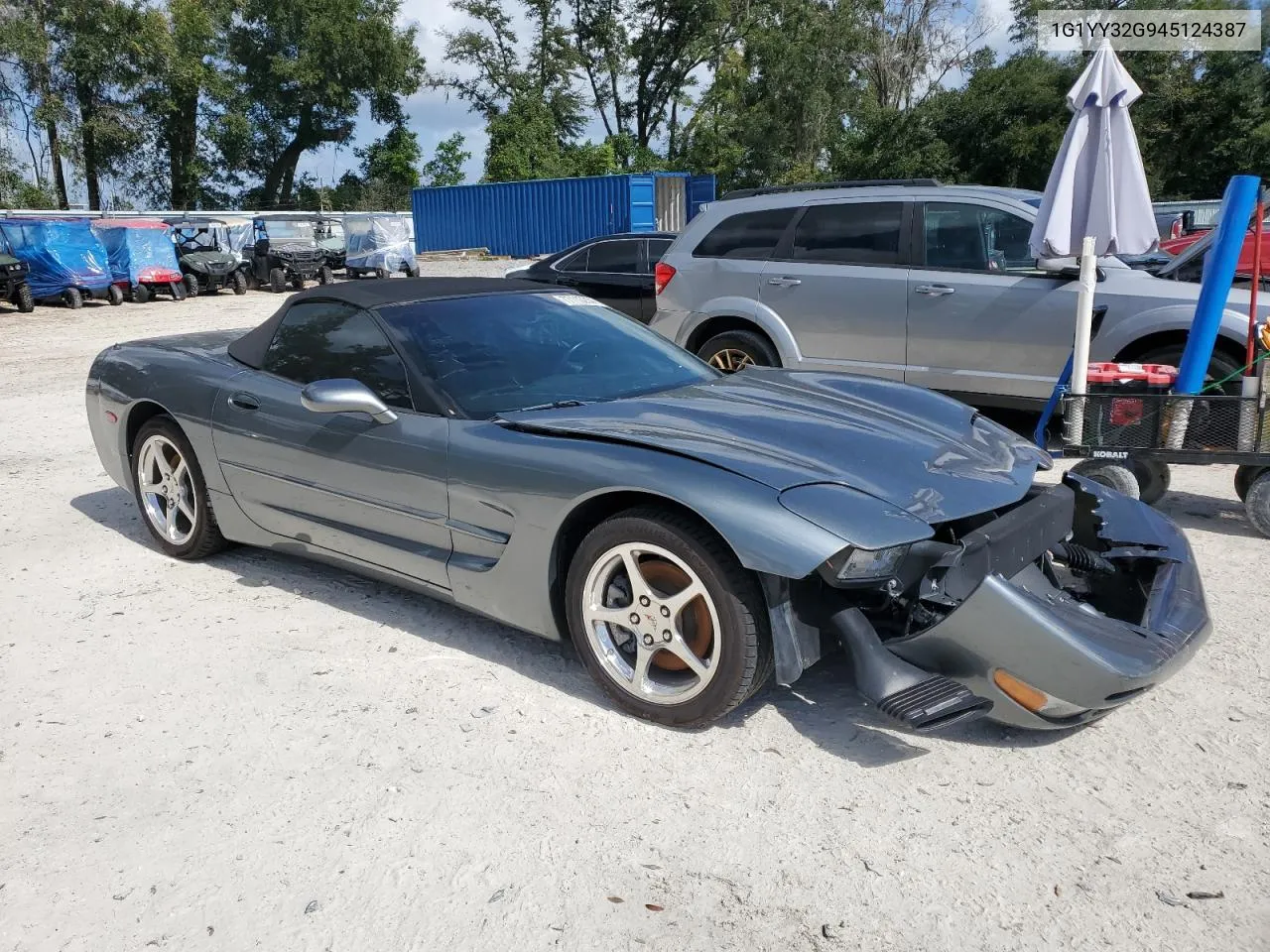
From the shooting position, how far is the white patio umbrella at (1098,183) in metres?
5.77

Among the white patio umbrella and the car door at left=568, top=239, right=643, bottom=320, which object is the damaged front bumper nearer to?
the white patio umbrella

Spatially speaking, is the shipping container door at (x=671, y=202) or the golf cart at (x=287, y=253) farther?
the shipping container door at (x=671, y=202)

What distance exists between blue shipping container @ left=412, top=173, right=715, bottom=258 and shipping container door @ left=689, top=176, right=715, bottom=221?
3cm

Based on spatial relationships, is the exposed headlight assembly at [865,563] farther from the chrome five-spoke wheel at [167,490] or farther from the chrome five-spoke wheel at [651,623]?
the chrome five-spoke wheel at [167,490]

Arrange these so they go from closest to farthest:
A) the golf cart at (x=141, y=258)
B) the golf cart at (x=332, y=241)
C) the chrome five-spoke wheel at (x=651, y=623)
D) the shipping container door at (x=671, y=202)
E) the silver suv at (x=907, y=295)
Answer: the chrome five-spoke wheel at (x=651, y=623), the silver suv at (x=907, y=295), the golf cart at (x=141, y=258), the golf cart at (x=332, y=241), the shipping container door at (x=671, y=202)

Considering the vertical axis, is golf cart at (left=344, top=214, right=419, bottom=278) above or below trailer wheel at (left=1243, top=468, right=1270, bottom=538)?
above

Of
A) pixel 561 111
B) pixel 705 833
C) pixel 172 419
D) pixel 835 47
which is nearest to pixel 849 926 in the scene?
pixel 705 833

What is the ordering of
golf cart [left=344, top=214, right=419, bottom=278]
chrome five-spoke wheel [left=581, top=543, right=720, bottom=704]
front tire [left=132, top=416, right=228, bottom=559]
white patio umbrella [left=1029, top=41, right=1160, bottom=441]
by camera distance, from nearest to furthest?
1. chrome five-spoke wheel [left=581, top=543, right=720, bottom=704]
2. front tire [left=132, top=416, right=228, bottom=559]
3. white patio umbrella [left=1029, top=41, right=1160, bottom=441]
4. golf cart [left=344, top=214, right=419, bottom=278]

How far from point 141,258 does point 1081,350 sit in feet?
74.3

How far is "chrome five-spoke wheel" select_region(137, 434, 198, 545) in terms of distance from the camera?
16.1 feet

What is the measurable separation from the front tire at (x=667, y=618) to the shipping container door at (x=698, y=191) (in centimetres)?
2980

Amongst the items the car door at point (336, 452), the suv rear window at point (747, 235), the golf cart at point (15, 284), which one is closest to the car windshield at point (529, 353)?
the car door at point (336, 452)

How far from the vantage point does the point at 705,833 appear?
270 centimetres

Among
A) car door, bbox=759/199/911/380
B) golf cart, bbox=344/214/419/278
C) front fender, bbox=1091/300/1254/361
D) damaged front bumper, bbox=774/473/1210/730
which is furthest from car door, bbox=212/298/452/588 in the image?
golf cart, bbox=344/214/419/278
